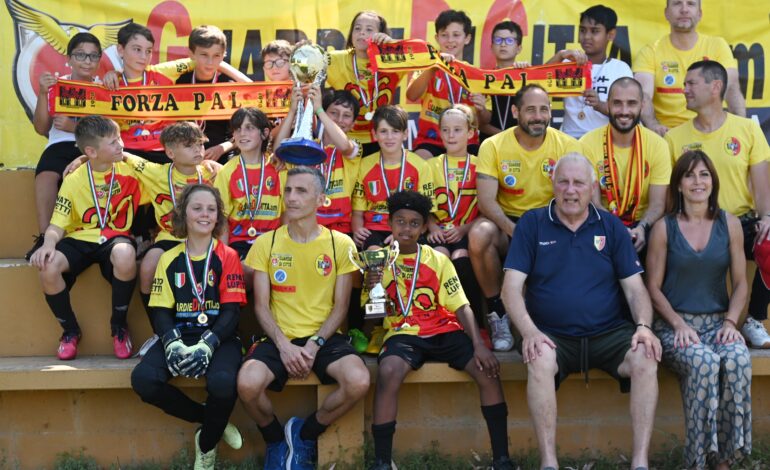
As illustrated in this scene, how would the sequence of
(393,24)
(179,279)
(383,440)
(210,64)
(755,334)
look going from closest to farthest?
(383,440) < (179,279) < (755,334) < (210,64) < (393,24)

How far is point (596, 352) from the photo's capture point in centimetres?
562

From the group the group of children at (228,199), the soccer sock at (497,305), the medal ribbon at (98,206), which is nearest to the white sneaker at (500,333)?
the soccer sock at (497,305)

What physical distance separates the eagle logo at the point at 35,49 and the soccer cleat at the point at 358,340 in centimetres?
348

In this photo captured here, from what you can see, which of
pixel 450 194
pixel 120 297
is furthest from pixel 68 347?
pixel 450 194

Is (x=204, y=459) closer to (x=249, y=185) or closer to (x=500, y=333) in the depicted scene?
(x=249, y=185)

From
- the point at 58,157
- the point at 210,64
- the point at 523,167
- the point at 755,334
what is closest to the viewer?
the point at 755,334

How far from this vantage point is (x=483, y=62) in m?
8.48

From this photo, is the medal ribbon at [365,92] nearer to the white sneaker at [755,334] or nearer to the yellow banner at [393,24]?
the yellow banner at [393,24]

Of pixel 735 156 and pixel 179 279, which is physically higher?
pixel 735 156

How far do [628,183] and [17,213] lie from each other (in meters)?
4.41

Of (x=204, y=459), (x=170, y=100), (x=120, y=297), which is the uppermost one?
(x=170, y=100)

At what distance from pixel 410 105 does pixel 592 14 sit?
5.52 ft

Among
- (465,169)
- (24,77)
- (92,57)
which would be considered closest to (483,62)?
(465,169)

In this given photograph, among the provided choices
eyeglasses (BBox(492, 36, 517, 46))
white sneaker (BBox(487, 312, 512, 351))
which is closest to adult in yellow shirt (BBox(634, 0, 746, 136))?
eyeglasses (BBox(492, 36, 517, 46))
